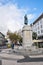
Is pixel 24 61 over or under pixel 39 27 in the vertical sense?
under

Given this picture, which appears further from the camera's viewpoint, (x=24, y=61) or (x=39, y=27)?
(x=39, y=27)

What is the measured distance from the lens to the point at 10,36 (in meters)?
85.6

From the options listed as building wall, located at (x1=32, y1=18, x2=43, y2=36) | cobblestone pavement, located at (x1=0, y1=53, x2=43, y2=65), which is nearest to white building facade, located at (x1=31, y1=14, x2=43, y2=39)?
building wall, located at (x1=32, y1=18, x2=43, y2=36)

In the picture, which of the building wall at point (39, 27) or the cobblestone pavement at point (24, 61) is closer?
the cobblestone pavement at point (24, 61)

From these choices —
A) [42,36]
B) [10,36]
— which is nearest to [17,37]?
[10,36]

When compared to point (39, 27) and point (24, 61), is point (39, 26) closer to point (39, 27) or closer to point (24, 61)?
point (39, 27)

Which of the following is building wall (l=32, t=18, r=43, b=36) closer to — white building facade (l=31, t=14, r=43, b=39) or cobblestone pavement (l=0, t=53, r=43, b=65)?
white building facade (l=31, t=14, r=43, b=39)

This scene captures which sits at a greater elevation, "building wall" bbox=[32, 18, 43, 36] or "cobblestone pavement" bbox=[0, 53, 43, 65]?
"building wall" bbox=[32, 18, 43, 36]

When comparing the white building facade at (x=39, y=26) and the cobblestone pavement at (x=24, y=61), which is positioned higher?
the white building facade at (x=39, y=26)

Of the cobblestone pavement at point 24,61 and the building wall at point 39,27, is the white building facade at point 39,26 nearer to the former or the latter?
the building wall at point 39,27

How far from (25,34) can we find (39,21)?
64.9 metres

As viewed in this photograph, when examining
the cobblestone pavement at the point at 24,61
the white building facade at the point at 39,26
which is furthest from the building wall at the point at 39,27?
the cobblestone pavement at the point at 24,61

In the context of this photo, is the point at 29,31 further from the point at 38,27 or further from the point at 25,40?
the point at 38,27

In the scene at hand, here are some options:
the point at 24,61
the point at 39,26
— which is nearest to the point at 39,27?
the point at 39,26
